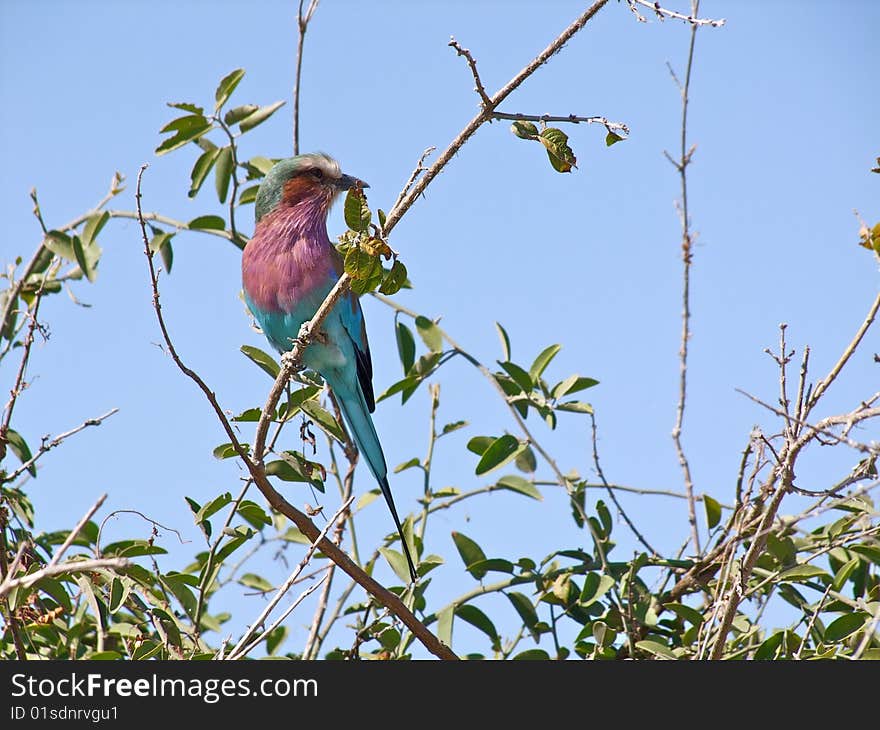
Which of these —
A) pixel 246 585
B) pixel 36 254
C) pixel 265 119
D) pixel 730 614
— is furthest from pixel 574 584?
pixel 36 254

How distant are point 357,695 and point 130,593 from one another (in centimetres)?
91

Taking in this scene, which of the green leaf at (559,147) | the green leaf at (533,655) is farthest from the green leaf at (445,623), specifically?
the green leaf at (559,147)

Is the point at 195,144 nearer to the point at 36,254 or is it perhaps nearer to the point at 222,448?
the point at 36,254

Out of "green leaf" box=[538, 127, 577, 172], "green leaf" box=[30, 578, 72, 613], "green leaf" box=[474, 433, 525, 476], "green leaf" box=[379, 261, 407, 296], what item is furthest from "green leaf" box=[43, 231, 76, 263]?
"green leaf" box=[538, 127, 577, 172]

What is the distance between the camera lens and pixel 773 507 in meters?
3.08

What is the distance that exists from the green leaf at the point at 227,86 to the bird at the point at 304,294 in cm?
45

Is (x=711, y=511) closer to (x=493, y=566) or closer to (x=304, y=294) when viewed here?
(x=493, y=566)

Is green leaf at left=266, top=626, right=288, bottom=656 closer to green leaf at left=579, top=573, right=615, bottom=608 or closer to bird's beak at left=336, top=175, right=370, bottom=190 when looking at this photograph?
green leaf at left=579, top=573, right=615, bottom=608

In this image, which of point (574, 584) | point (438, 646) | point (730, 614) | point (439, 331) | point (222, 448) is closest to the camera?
point (730, 614)

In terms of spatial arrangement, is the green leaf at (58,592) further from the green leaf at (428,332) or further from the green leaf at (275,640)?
the green leaf at (428,332)

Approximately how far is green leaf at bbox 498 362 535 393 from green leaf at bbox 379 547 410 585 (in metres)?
0.83

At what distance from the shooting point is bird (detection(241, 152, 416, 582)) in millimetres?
4711

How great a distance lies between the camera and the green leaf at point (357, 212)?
2777 millimetres

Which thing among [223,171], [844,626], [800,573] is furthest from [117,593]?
[844,626]
